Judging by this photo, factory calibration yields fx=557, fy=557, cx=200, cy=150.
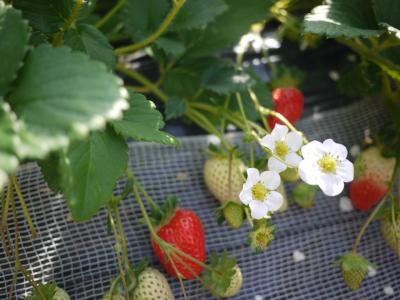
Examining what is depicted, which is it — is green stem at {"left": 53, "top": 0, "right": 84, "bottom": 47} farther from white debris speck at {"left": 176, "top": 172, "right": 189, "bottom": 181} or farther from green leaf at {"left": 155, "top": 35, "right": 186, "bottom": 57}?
white debris speck at {"left": 176, "top": 172, "right": 189, "bottom": 181}

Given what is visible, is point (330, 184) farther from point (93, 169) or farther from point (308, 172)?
point (93, 169)

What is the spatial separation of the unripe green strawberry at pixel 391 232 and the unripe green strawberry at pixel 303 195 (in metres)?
0.12

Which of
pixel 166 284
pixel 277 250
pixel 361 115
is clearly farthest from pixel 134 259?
pixel 361 115

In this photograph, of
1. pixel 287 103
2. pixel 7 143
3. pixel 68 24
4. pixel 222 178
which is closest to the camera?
pixel 7 143

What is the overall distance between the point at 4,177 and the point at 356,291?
0.60 meters

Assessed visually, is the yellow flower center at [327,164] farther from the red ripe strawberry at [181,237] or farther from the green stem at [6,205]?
the green stem at [6,205]

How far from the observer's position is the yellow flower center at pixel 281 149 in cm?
72

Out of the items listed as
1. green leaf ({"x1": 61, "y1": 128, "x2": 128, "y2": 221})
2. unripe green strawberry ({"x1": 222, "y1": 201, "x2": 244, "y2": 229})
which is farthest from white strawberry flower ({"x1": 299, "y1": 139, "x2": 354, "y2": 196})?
green leaf ({"x1": 61, "y1": 128, "x2": 128, "y2": 221})

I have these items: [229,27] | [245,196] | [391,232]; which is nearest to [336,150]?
[245,196]

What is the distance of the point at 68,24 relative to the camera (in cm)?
72

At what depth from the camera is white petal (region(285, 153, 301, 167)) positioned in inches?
27.6

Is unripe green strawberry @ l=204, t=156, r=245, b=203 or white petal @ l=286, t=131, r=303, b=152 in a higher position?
white petal @ l=286, t=131, r=303, b=152

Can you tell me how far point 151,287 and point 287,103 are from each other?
1.29 feet

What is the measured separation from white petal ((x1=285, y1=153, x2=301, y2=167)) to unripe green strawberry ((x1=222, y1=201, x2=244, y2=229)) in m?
0.09
